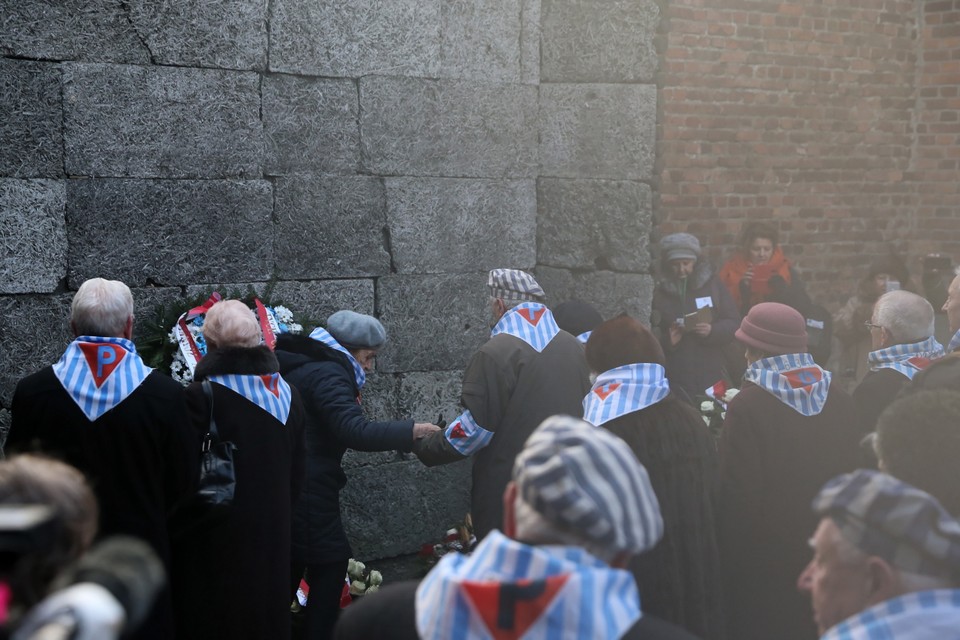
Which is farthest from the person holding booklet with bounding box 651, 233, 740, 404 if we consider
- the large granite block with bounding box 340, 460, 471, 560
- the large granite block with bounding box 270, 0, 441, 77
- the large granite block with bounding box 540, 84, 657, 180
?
the large granite block with bounding box 270, 0, 441, 77

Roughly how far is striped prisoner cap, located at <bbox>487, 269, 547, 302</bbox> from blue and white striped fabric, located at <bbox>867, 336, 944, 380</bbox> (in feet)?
5.04

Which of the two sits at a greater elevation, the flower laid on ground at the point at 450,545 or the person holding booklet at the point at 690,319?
the person holding booklet at the point at 690,319

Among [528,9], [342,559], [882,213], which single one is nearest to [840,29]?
[882,213]

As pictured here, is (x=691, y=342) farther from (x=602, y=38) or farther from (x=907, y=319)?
(x=907, y=319)

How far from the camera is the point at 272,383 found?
425cm

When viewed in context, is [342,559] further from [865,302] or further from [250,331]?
[865,302]

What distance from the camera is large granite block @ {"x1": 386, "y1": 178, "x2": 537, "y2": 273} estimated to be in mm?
6516

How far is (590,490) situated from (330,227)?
449cm

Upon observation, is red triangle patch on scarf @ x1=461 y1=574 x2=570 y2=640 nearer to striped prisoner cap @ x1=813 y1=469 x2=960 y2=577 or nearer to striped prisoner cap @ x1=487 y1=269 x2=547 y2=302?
striped prisoner cap @ x1=813 y1=469 x2=960 y2=577

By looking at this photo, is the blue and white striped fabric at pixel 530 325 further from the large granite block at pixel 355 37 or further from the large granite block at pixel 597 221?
the large granite block at pixel 355 37

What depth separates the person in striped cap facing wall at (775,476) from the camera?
4.15 metres

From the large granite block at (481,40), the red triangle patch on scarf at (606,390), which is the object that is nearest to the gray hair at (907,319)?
the red triangle patch on scarf at (606,390)

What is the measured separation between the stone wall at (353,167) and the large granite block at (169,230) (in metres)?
0.01

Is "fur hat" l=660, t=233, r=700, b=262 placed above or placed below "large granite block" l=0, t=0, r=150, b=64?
below
